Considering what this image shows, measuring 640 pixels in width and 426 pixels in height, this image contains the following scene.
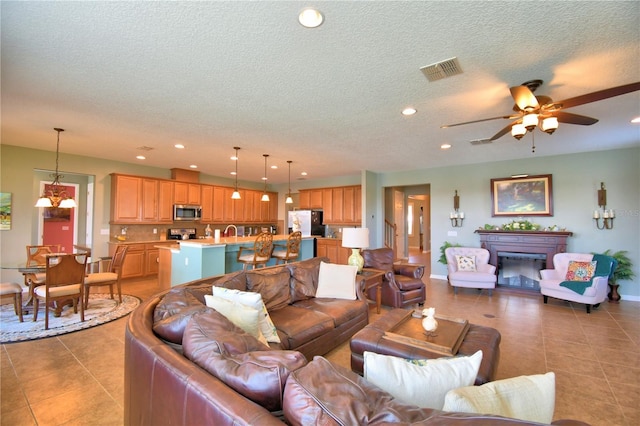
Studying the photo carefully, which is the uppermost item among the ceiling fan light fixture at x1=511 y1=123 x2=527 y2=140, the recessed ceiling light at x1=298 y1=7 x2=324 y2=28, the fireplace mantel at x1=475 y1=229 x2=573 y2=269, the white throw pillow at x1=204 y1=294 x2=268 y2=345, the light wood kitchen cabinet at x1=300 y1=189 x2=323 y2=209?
the recessed ceiling light at x1=298 y1=7 x2=324 y2=28

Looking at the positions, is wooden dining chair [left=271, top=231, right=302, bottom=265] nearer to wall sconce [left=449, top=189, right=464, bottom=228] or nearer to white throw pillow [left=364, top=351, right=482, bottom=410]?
wall sconce [left=449, top=189, right=464, bottom=228]

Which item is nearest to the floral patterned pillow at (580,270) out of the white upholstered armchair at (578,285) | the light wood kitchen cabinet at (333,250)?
the white upholstered armchair at (578,285)

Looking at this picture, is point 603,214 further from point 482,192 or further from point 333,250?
point 333,250

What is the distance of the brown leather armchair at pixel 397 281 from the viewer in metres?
4.36

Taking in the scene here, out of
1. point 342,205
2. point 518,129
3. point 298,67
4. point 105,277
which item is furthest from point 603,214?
point 105,277

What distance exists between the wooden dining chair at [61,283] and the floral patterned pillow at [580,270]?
7270 millimetres

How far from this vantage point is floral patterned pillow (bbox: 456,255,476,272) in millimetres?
5533

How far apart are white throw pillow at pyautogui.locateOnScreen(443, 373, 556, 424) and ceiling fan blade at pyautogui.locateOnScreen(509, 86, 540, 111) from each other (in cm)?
229

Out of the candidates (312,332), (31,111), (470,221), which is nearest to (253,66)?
(312,332)

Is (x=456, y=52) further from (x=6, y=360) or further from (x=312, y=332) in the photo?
(x=6, y=360)

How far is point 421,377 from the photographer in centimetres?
102

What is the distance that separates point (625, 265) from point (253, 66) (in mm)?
6710

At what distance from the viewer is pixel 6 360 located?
270 centimetres

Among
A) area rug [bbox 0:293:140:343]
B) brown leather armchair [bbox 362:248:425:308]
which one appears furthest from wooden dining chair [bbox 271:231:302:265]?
area rug [bbox 0:293:140:343]
